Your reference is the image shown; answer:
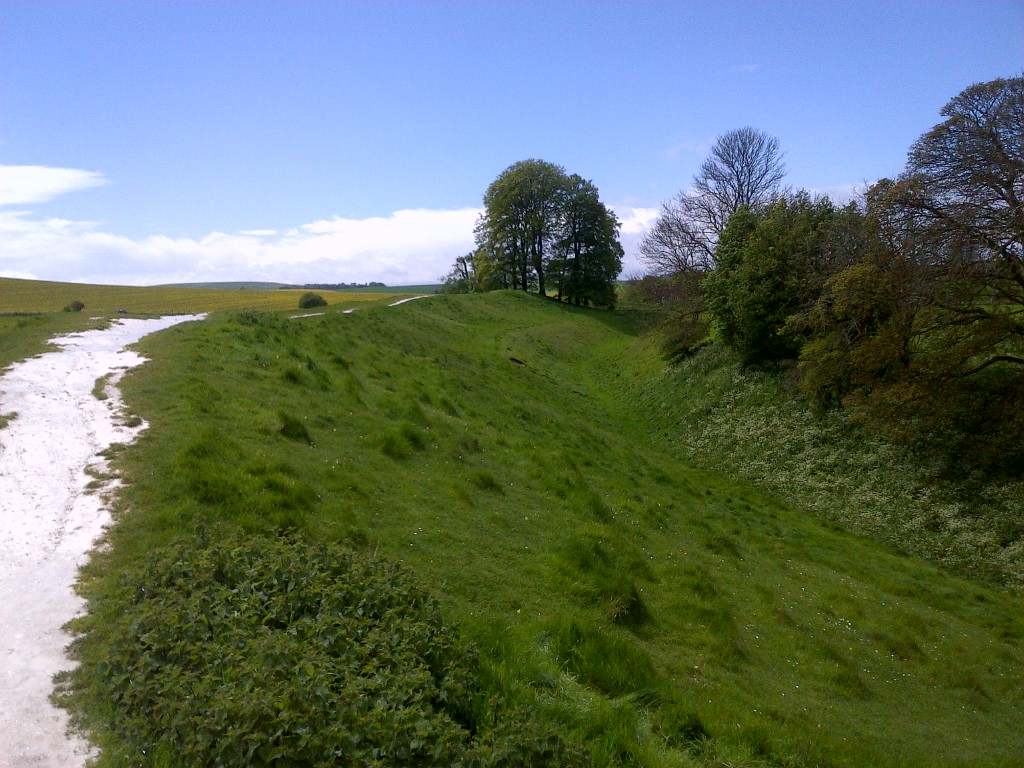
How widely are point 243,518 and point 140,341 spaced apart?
42.1 feet

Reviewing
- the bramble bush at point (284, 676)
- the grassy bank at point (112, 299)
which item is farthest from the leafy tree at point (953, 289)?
the grassy bank at point (112, 299)

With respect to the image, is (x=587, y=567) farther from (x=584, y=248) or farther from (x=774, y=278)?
(x=584, y=248)

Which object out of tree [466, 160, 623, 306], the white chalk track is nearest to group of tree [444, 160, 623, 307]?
tree [466, 160, 623, 306]

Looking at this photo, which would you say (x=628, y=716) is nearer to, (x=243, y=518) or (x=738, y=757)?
(x=738, y=757)

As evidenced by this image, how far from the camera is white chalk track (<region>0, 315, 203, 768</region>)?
4992 mm

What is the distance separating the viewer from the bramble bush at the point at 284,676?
459 cm

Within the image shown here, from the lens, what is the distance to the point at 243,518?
26.9 feet

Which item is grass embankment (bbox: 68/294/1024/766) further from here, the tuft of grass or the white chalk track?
the tuft of grass

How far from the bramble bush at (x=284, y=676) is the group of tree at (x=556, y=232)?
215ft

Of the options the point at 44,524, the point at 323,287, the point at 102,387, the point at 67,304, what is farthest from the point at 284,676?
the point at 323,287

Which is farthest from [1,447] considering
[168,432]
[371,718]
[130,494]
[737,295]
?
[737,295]

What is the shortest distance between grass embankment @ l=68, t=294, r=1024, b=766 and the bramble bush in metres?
0.24

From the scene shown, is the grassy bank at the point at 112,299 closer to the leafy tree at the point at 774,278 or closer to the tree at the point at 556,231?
the tree at the point at 556,231

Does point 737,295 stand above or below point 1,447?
above
